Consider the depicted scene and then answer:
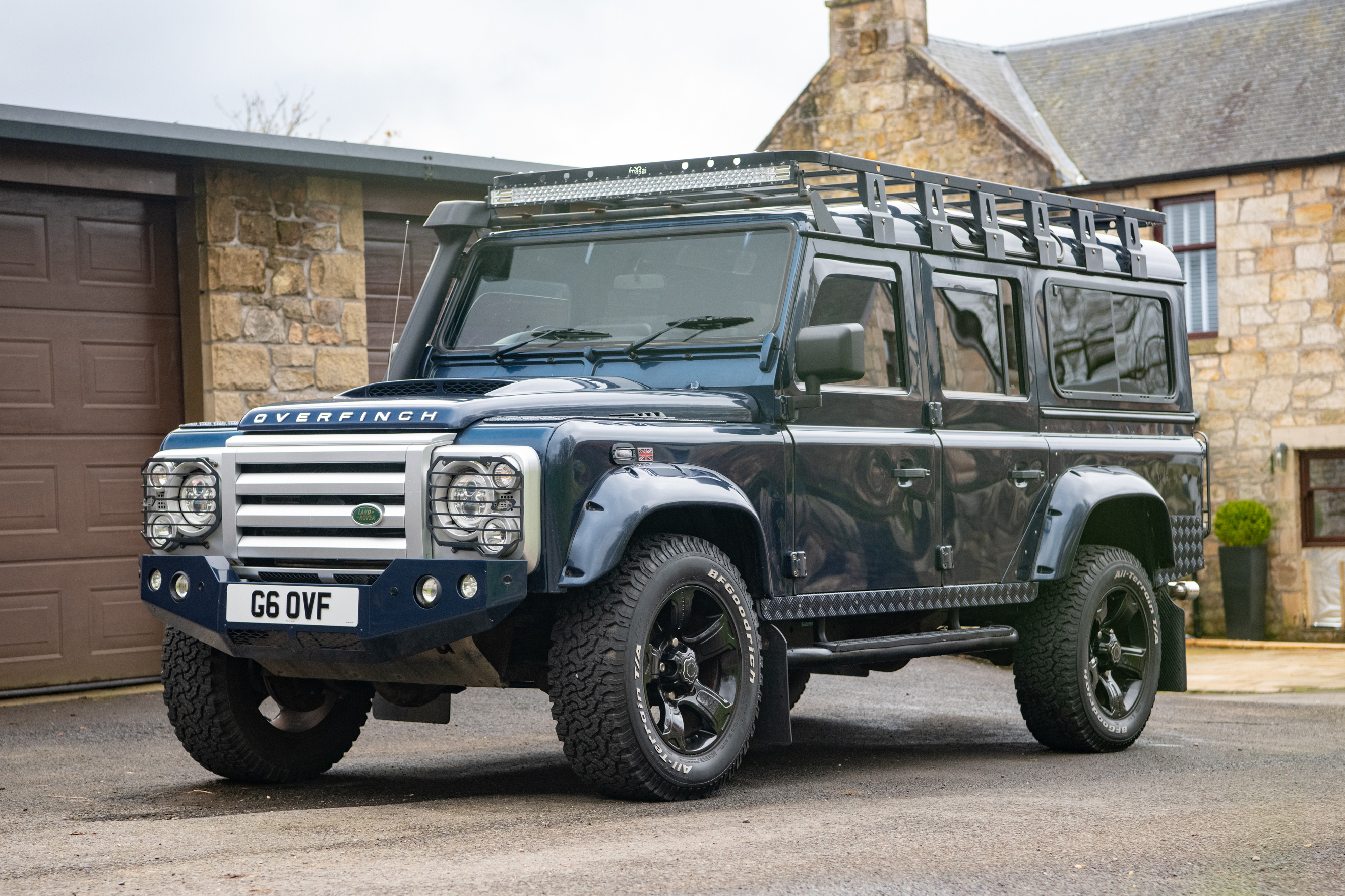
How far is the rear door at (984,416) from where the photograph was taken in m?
7.37

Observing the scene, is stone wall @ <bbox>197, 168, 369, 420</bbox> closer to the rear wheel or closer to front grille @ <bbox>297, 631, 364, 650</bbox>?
the rear wheel

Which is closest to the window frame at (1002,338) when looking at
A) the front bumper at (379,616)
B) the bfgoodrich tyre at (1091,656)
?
the bfgoodrich tyre at (1091,656)

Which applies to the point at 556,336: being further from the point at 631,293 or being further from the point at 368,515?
the point at 368,515

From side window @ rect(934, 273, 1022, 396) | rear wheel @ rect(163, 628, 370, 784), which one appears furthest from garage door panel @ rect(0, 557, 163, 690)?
side window @ rect(934, 273, 1022, 396)

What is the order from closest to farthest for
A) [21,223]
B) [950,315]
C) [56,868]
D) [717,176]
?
[56,868], [717,176], [950,315], [21,223]

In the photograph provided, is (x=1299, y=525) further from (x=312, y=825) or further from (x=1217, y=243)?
(x=312, y=825)

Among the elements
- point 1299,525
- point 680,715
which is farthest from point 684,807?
point 1299,525

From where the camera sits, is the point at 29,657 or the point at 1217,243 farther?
the point at 1217,243

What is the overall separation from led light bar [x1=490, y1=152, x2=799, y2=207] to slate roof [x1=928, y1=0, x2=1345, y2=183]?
13267 millimetres

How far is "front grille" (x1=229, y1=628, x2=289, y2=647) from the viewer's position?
580 cm

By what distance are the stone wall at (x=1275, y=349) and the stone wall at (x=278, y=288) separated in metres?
11.0

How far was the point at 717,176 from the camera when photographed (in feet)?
22.8

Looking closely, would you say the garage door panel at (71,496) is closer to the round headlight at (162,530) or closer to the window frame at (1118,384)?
the round headlight at (162,530)

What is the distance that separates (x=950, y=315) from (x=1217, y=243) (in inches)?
506
